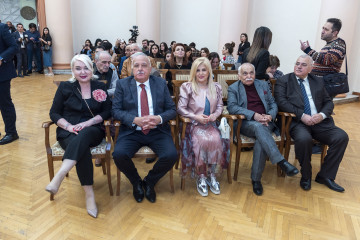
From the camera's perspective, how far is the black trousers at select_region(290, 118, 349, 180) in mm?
2824

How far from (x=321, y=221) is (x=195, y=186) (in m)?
1.19

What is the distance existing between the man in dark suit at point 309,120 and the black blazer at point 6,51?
329 centimetres

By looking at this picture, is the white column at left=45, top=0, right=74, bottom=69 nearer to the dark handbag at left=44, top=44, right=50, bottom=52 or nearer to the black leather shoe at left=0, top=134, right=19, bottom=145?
the dark handbag at left=44, top=44, right=50, bottom=52

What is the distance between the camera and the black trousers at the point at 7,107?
3529 millimetres

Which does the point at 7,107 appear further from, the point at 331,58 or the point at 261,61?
the point at 331,58

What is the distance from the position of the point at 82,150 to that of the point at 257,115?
1.77 m

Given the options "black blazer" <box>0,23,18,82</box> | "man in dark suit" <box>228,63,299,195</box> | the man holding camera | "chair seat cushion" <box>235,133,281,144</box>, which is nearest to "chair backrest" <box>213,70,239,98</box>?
"man in dark suit" <box>228,63,299,195</box>

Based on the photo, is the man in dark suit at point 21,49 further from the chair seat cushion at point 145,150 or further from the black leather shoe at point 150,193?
the black leather shoe at point 150,193

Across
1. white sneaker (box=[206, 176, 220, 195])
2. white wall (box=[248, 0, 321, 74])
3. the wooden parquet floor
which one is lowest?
the wooden parquet floor

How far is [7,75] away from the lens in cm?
348

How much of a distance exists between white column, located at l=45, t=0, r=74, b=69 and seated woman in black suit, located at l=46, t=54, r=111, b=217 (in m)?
7.43

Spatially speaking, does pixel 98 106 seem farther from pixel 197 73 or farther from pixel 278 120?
pixel 278 120

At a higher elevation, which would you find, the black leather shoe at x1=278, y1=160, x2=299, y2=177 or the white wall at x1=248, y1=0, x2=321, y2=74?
the white wall at x1=248, y1=0, x2=321, y2=74

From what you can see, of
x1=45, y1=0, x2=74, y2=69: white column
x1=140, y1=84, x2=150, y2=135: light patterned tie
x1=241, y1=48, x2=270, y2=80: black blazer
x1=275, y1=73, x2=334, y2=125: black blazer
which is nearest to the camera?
x1=140, y1=84, x2=150, y2=135: light patterned tie
